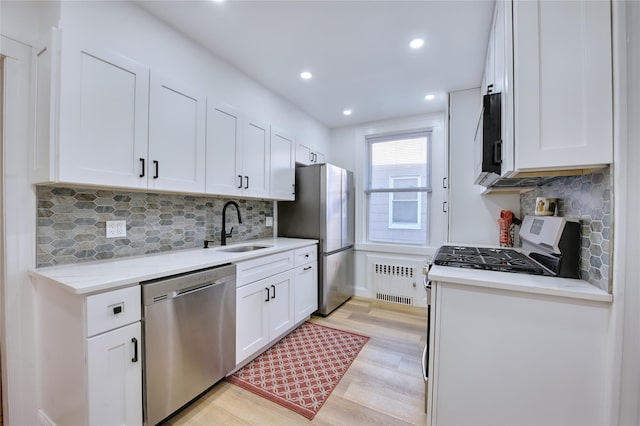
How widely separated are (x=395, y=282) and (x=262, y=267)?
7.02ft

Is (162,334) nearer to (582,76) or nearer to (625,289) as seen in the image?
(625,289)

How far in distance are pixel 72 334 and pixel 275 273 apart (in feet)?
4.48

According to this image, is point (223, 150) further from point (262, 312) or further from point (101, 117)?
point (262, 312)

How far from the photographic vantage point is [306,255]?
9.37ft

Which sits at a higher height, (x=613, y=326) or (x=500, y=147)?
(x=500, y=147)

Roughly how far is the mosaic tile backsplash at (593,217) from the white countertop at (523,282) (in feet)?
0.19

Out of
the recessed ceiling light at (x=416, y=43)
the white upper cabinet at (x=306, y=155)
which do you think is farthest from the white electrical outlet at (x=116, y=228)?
the recessed ceiling light at (x=416, y=43)

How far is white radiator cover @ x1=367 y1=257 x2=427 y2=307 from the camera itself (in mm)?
3465

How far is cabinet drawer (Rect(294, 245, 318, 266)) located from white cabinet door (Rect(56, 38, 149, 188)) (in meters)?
1.51

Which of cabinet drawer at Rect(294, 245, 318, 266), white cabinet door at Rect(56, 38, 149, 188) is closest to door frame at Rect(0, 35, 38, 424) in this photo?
white cabinet door at Rect(56, 38, 149, 188)

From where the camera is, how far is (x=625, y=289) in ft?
3.39

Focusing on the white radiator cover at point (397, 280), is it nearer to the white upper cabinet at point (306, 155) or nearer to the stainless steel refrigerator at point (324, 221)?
the stainless steel refrigerator at point (324, 221)

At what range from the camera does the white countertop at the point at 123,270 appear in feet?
3.96

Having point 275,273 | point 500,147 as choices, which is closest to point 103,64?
point 275,273
